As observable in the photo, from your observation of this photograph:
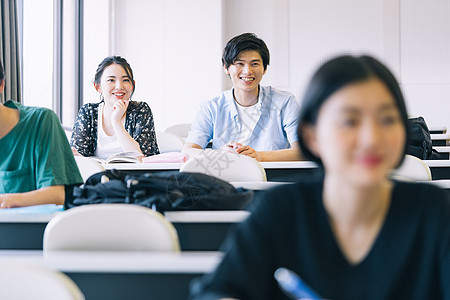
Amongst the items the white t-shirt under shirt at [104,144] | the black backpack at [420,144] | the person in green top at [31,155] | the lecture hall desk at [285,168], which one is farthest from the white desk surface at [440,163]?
the white t-shirt under shirt at [104,144]

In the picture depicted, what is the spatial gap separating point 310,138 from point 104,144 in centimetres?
280

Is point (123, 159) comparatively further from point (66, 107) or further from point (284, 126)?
point (66, 107)

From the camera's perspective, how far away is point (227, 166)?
257 centimetres

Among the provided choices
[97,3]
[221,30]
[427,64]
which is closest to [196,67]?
[221,30]

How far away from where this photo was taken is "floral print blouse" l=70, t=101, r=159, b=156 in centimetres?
364

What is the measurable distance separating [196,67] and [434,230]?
5694 millimetres

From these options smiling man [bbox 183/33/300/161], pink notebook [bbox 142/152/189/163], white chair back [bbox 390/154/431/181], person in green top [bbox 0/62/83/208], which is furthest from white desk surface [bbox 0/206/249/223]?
smiling man [bbox 183/33/300/161]

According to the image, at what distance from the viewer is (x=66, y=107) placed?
229 inches

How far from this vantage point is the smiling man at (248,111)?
3408 mm

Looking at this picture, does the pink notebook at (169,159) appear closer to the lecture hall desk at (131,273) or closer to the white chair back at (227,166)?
the white chair back at (227,166)

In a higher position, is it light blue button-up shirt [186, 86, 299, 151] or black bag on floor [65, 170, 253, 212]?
light blue button-up shirt [186, 86, 299, 151]

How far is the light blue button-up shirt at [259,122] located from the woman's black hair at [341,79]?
2.45 metres

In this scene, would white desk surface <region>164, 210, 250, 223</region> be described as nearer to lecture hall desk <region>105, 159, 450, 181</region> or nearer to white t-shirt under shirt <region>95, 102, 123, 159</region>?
lecture hall desk <region>105, 159, 450, 181</region>

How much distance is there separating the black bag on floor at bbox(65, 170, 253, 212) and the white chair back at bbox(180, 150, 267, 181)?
0.47m
